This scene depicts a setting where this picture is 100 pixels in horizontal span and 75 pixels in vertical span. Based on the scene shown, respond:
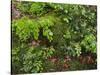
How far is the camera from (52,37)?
7.65 ft

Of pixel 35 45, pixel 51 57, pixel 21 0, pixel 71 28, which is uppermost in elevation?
pixel 21 0

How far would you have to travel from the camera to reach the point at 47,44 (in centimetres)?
231

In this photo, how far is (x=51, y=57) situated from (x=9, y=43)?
0.50m

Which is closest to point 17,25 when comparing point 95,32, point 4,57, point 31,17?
point 31,17

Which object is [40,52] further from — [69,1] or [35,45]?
[69,1]

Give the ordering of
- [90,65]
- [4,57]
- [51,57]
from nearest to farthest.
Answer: [4,57]
[51,57]
[90,65]

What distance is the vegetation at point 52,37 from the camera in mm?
2227

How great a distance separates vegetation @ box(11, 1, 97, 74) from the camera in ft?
7.30

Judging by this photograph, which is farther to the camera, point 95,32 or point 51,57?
point 95,32

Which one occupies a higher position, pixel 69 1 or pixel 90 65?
pixel 69 1

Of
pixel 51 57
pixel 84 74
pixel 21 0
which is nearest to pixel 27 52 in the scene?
pixel 51 57

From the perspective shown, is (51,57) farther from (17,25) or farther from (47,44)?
(17,25)

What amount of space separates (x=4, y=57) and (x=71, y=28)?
837 millimetres

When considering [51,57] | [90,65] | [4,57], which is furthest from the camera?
[90,65]
